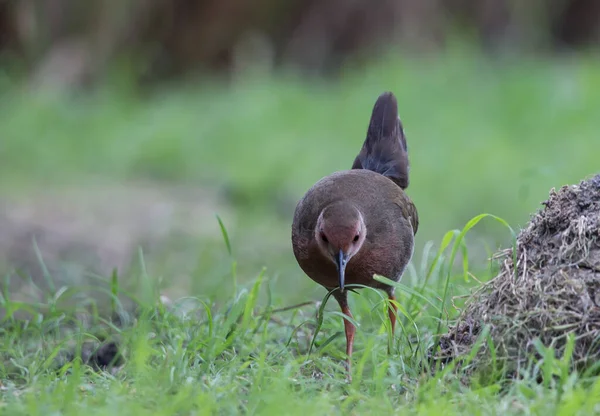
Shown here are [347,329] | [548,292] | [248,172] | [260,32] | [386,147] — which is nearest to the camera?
[548,292]

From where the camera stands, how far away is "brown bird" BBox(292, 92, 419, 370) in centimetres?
405

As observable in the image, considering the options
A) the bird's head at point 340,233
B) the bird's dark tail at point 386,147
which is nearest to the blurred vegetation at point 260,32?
the bird's dark tail at point 386,147

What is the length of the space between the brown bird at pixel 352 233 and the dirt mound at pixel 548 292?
0.43m

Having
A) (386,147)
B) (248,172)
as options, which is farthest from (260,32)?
(386,147)

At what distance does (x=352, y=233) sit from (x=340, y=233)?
0.06m

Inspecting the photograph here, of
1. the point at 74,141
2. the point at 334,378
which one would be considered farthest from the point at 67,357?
the point at 74,141

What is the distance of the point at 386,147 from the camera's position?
5.20 m

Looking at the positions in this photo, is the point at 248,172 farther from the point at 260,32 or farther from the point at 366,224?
the point at 366,224

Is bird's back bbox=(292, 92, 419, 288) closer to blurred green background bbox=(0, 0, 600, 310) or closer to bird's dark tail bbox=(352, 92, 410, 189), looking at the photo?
bird's dark tail bbox=(352, 92, 410, 189)

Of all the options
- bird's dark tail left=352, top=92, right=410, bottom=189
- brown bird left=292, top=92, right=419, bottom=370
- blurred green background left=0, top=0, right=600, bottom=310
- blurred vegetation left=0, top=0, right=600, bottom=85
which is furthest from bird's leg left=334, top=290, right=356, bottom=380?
blurred vegetation left=0, top=0, right=600, bottom=85

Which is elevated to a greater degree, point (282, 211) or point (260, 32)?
point (260, 32)

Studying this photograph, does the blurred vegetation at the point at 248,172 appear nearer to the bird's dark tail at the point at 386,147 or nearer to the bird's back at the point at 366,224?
the bird's back at the point at 366,224

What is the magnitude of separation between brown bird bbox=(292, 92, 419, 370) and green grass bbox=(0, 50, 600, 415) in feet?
0.55

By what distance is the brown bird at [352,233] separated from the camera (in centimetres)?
405
